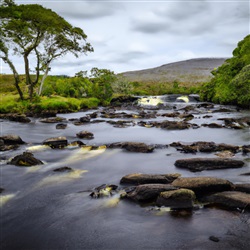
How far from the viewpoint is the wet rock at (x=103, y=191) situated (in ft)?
26.3

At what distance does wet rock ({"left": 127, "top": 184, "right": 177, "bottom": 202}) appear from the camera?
7.39 m

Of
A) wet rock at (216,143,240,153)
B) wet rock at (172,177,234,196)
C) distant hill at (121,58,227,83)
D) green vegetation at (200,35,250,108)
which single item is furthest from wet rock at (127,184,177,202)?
distant hill at (121,58,227,83)

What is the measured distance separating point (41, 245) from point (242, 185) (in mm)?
5330

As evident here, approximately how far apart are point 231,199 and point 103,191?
3484 mm

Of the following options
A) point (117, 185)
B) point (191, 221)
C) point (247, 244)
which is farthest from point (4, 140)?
point (247, 244)

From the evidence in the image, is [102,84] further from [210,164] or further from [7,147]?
[210,164]

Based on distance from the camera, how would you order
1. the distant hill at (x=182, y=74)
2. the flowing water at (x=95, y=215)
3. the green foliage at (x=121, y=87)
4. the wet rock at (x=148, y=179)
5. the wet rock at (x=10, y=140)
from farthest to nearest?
the distant hill at (x=182, y=74) → the green foliage at (x=121, y=87) → the wet rock at (x=10, y=140) → the wet rock at (x=148, y=179) → the flowing water at (x=95, y=215)

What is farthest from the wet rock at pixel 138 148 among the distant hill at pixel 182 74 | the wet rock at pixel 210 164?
the distant hill at pixel 182 74

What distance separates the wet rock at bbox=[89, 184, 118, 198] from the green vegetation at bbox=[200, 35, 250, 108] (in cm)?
2690

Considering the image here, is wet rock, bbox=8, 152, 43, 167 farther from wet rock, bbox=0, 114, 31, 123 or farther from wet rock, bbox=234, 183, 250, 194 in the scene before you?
wet rock, bbox=0, 114, 31, 123

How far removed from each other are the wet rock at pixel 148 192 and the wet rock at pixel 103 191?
77 cm

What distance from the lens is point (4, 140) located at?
606 inches

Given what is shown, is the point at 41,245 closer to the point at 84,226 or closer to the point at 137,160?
the point at 84,226

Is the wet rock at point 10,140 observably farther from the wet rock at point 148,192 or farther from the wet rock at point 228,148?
the wet rock at point 228,148
